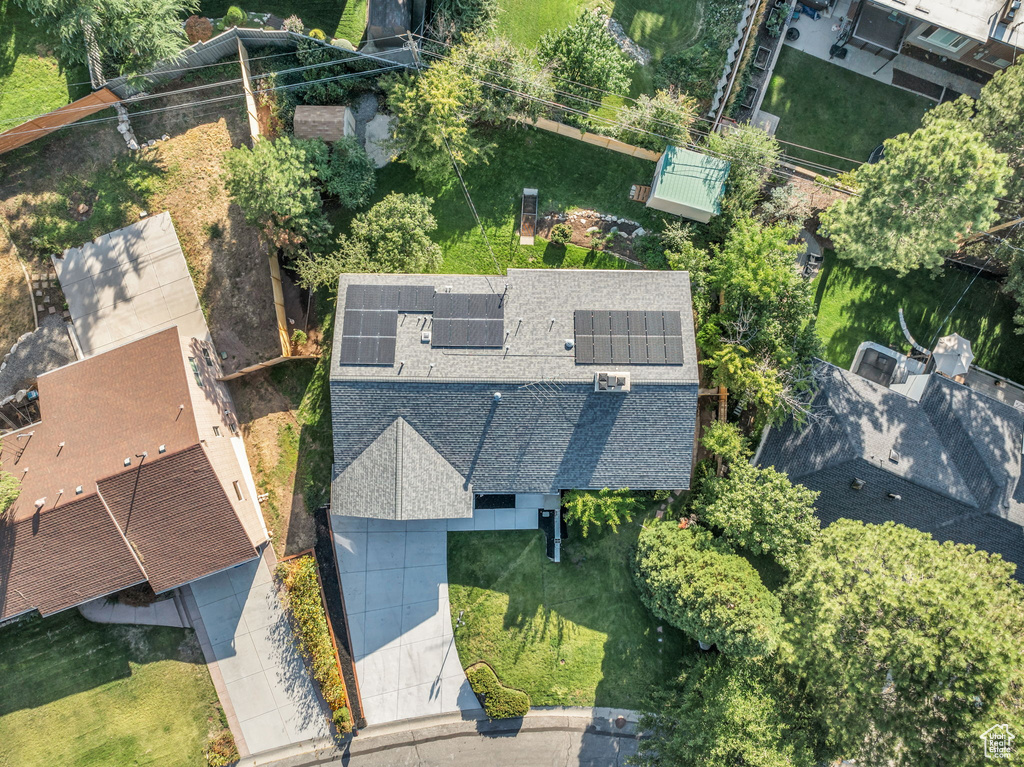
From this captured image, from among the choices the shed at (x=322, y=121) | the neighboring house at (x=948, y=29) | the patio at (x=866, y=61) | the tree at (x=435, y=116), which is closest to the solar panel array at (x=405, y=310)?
the tree at (x=435, y=116)

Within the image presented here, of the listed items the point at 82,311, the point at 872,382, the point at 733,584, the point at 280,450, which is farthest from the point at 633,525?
the point at 82,311

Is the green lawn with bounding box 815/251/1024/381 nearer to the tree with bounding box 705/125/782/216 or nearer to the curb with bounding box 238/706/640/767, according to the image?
the tree with bounding box 705/125/782/216

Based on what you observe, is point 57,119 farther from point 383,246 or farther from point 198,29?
point 383,246

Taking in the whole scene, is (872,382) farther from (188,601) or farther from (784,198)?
(188,601)

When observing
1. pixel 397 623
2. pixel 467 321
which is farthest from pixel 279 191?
pixel 397 623

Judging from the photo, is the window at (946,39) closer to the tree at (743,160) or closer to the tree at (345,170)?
the tree at (743,160)
